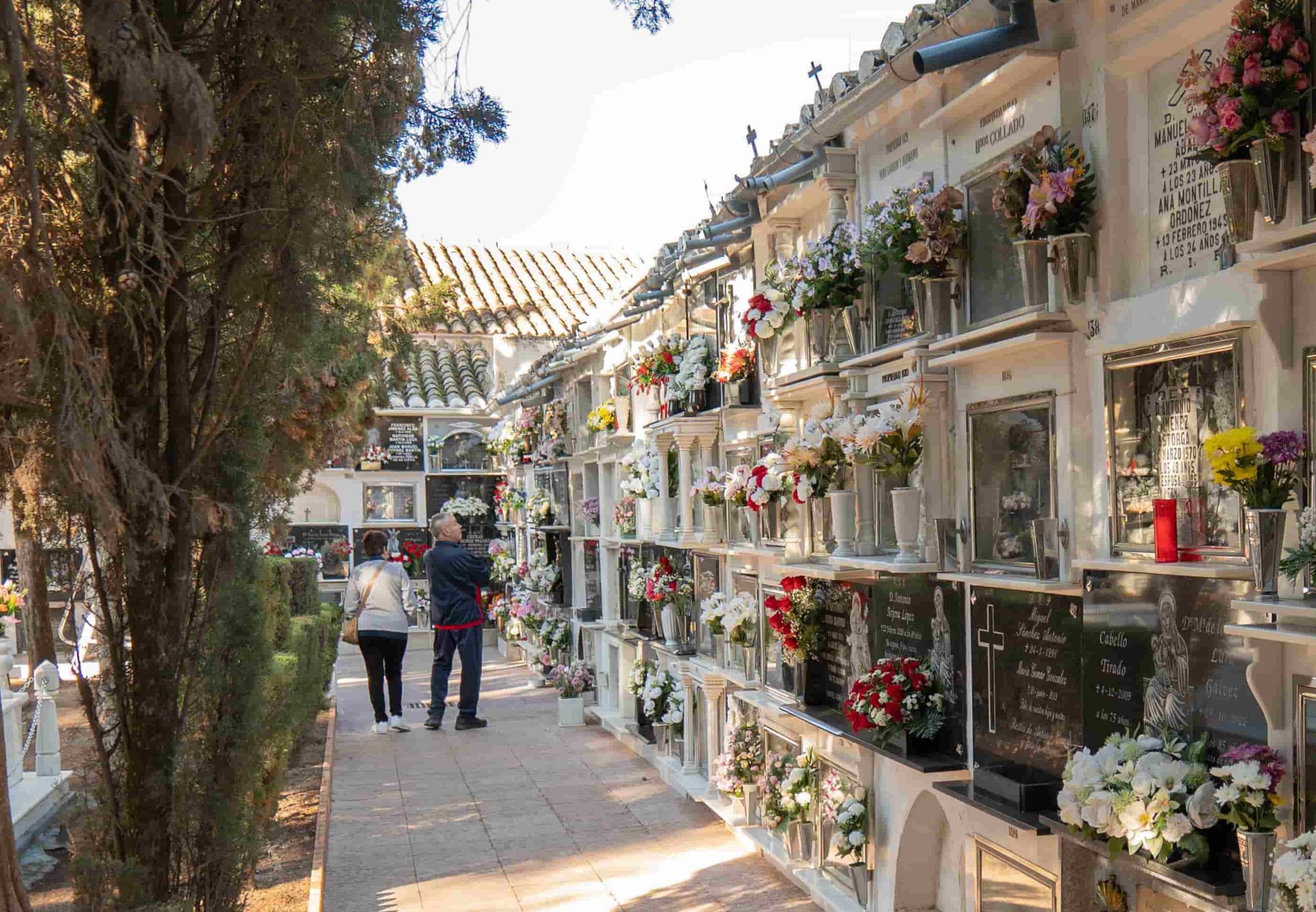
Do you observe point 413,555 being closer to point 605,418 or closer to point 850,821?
point 605,418

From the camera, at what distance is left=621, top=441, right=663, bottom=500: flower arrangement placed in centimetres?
877

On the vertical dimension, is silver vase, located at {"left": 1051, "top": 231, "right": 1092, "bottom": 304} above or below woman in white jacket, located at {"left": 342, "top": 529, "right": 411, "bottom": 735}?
above

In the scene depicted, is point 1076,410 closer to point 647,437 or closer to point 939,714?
point 939,714

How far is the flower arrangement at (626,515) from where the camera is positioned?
991cm

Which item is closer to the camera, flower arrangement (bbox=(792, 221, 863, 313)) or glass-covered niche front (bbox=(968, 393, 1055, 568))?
glass-covered niche front (bbox=(968, 393, 1055, 568))

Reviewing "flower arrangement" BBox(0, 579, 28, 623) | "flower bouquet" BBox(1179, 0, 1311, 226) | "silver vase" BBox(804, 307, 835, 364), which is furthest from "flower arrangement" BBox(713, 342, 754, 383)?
"flower arrangement" BBox(0, 579, 28, 623)

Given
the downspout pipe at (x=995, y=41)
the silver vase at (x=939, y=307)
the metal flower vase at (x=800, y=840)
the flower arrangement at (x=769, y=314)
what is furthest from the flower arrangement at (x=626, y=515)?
the downspout pipe at (x=995, y=41)

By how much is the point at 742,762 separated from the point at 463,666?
196 inches

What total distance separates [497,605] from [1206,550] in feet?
45.4

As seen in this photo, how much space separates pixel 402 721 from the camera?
11195 mm

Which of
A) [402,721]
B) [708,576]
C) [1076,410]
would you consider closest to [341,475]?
[402,721]

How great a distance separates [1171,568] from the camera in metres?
3.14

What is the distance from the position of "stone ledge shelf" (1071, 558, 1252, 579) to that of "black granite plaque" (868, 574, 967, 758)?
109 centimetres

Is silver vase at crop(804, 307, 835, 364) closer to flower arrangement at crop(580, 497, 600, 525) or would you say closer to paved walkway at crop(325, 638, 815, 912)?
paved walkway at crop(325, 638, 815, 912)
